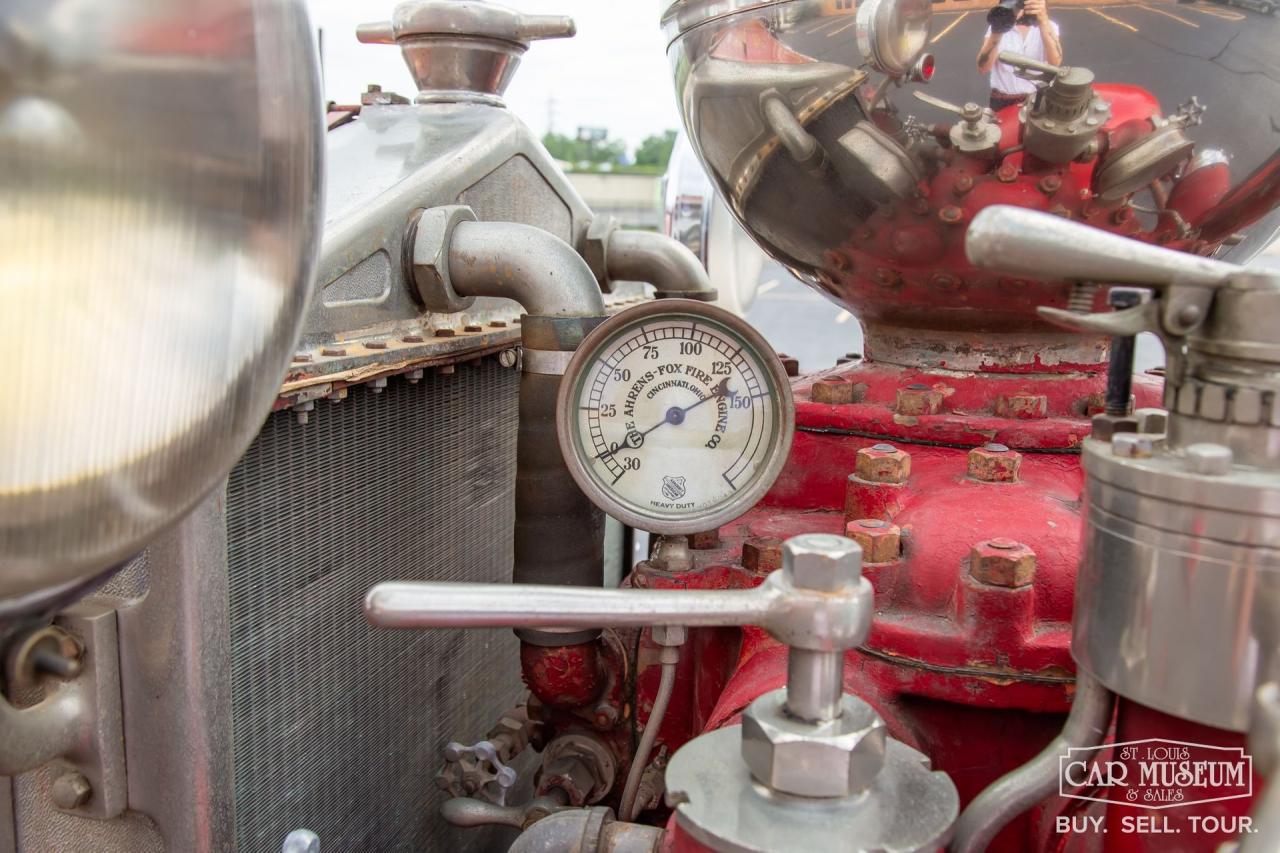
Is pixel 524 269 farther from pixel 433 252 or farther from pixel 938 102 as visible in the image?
pixel 938 102

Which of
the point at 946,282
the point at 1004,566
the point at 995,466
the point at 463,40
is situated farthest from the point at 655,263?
the point at 1004,566

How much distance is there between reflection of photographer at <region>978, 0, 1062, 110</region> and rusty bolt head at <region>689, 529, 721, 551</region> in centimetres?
53

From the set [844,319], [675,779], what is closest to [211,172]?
[675,779]

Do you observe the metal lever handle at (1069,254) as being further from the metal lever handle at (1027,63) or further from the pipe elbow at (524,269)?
the pipe elbow at (524,269)

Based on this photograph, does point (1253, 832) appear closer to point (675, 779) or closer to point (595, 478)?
point (675, 779)

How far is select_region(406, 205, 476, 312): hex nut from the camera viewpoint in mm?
1281

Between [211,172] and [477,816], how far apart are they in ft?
3.13

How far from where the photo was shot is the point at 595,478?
3.55ft

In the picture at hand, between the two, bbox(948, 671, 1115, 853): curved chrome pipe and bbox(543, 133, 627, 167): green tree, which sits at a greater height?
bbox(543, 133, 627, 167): green tree

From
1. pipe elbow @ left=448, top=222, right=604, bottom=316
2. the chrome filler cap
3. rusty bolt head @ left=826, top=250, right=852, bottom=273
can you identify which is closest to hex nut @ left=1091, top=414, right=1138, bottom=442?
rusty bolt head @ left=826, top=250, right=852, bottom=273

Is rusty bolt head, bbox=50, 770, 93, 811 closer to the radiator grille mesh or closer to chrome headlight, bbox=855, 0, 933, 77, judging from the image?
the radiator grille mesh

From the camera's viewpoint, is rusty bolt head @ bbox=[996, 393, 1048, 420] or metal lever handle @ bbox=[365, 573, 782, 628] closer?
metal lever handle @ bbox=[365, 573, 782, 628]

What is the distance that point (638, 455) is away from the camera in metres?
1.11

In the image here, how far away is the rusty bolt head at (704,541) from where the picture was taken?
1122 millimetres
